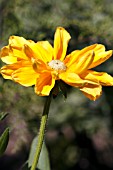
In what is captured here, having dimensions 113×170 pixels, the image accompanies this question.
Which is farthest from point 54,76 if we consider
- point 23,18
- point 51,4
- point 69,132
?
point 69,132

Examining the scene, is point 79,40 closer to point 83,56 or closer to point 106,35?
point 106,35

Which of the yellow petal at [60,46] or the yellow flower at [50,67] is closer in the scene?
the yellow flower at [50,67]

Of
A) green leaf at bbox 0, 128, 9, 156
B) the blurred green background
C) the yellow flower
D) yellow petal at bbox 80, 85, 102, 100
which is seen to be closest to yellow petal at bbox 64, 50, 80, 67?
the yellow flower

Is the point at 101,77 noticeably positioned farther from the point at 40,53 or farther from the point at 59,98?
the point at 59,98

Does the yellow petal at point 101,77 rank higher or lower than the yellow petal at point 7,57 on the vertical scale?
lower

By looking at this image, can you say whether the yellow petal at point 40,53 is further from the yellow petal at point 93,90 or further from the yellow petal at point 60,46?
the yellow petal at point 93,90

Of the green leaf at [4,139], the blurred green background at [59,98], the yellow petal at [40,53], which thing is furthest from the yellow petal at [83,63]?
the blurred green background at [59,98]

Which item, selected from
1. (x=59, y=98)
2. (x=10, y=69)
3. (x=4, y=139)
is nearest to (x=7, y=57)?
(x=10, y=69)

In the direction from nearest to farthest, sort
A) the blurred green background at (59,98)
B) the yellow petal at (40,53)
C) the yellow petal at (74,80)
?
1. the yellow petal at (74,80)
2. the yellow petal at (40,53)
3. the blurred green background at (59,98)
